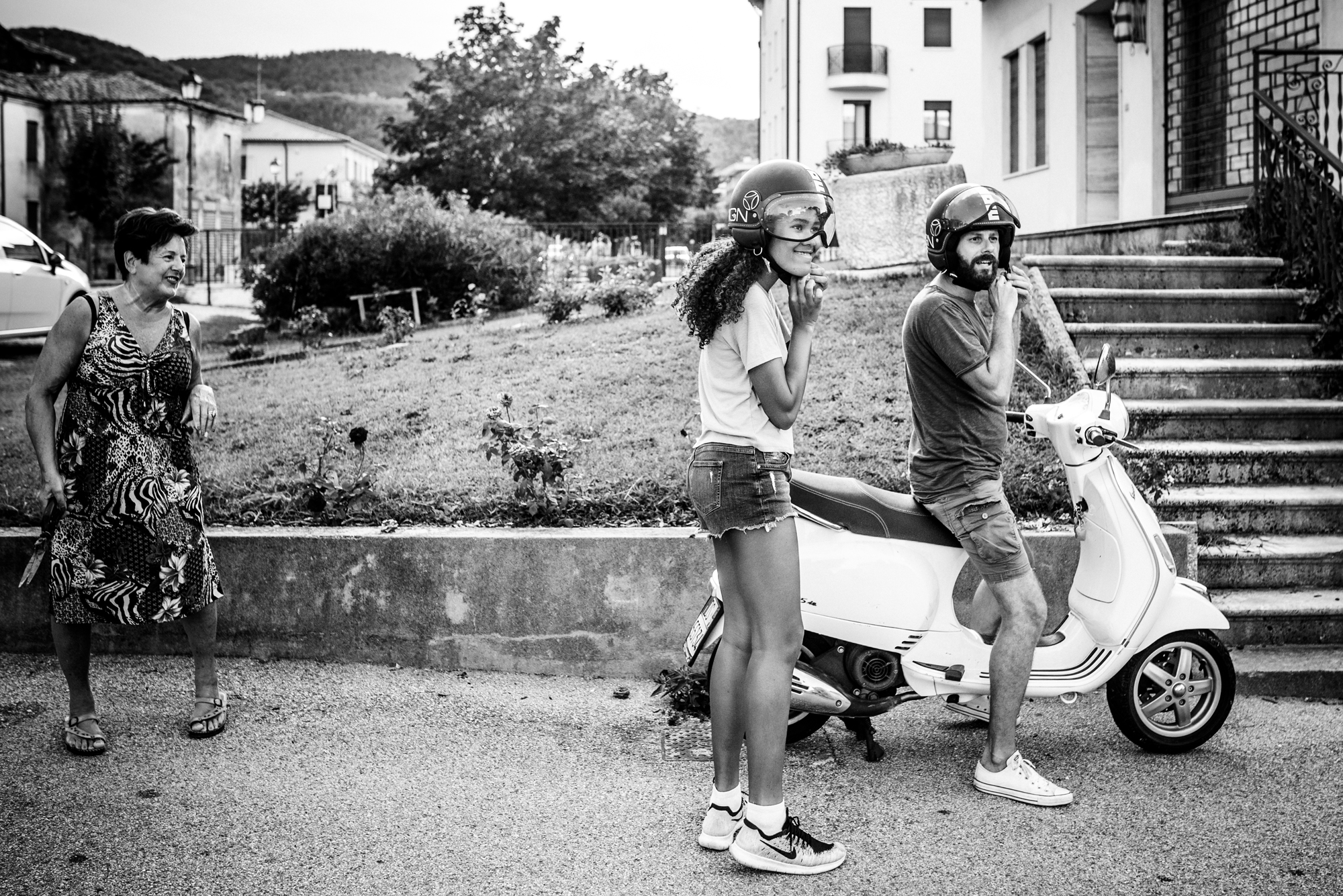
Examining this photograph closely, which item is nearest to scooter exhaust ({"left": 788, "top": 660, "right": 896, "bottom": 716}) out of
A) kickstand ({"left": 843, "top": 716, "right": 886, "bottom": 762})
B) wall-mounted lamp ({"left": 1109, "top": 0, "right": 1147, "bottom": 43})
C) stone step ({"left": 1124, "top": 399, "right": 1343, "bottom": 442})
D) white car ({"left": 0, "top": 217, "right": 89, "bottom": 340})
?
kickstand ({"left": 843, "top": 716, "right": 886, "bottom": 762})

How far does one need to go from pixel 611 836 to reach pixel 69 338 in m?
2.73

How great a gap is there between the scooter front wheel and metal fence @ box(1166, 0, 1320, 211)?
27.3ft

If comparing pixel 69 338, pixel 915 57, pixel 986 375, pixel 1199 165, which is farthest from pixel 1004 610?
pixel 915 57

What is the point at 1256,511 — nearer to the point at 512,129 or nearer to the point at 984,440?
the point at 984,440

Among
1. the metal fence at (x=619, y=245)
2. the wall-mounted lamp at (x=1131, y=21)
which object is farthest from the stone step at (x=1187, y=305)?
the metal fence at (x=619, y=245)

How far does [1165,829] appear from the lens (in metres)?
3.96

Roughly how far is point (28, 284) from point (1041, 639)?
13989 millimetres

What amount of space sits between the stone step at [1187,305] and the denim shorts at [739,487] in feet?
18.3

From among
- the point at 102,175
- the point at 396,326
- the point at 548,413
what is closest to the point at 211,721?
the point at 548,413

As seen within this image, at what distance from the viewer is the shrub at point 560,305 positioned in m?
13.3

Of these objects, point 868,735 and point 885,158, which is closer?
point 868,735

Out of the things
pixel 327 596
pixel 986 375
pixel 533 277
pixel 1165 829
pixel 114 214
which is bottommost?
pixel 1165 829

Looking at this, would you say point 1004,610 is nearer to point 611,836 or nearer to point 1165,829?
point 1165,829

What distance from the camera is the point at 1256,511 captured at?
650 cm
